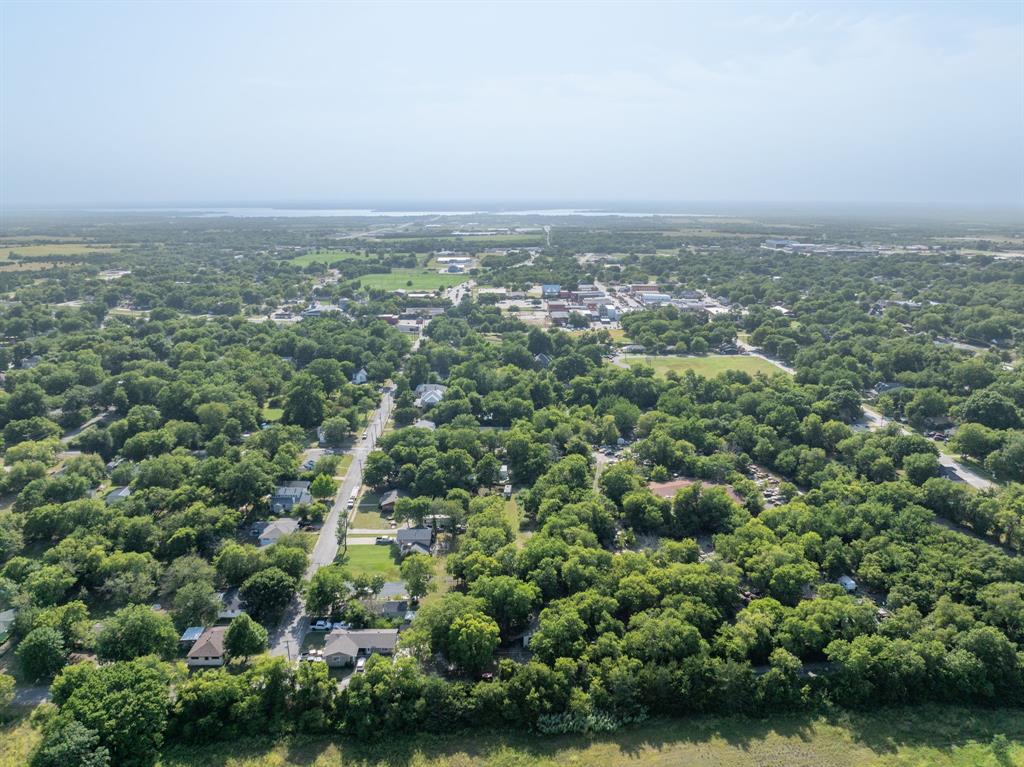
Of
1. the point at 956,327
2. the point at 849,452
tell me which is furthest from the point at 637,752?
the point at 956,327

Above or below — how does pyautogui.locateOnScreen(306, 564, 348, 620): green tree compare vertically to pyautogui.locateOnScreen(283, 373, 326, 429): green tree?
below

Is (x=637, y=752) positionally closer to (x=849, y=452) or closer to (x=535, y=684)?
(x=535, y=684)

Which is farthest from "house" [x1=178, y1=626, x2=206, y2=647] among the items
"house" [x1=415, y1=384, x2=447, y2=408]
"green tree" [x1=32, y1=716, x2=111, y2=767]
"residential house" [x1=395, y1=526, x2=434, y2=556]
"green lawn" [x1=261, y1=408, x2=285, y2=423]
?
"house" [x1=415, y1=384, x2=447, y2=408]

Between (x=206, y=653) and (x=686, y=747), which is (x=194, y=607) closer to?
(x=206, y=653)

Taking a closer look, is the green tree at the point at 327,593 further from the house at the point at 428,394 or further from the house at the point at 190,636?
the house at the point at 428,394

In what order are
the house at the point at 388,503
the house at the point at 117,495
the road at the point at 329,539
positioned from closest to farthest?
1. the road at the point at 329,539
2. the house at the point at 117,495
3. the house at the point at 388,503

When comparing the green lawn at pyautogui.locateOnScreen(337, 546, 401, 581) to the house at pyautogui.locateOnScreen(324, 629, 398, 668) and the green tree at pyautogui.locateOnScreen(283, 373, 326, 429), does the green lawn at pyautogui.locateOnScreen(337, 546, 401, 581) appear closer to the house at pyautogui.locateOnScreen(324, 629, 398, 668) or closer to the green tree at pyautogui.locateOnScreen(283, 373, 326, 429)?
the house at pyautogui.locateOnScreen(324, 629, 398, 668)

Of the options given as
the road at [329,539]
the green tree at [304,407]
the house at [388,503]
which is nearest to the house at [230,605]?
the road at [329,539]
